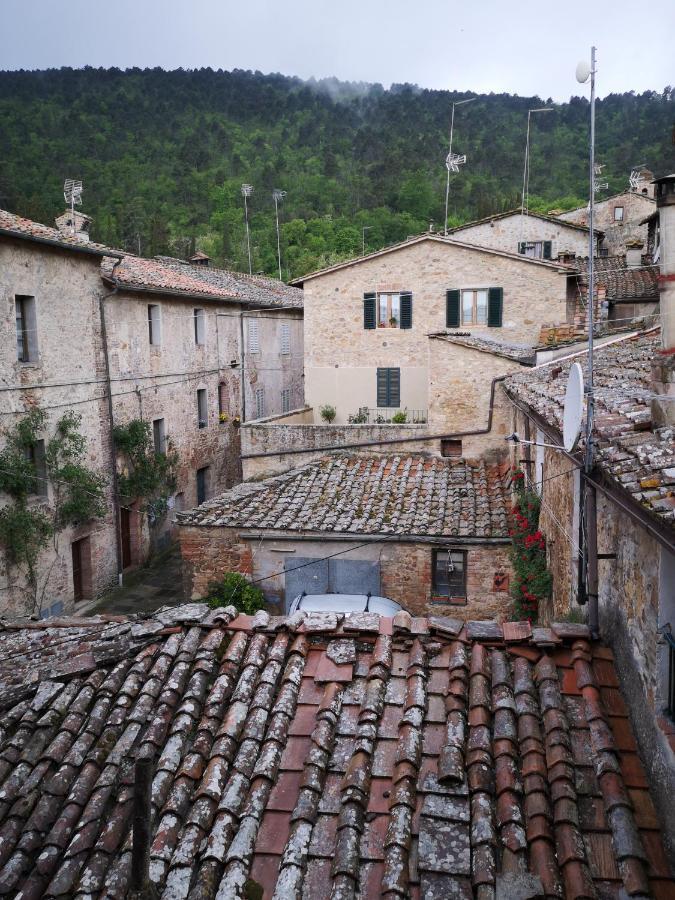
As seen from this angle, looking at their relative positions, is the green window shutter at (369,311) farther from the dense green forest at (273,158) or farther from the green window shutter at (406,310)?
the dense green forest at (273,158)

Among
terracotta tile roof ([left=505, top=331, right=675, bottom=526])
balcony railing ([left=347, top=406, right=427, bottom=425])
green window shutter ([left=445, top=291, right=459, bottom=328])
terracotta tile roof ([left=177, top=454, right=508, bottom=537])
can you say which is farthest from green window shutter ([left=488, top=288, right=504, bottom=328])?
terracotta tile roof ([left=505, top=331, right=675, bottom=526])

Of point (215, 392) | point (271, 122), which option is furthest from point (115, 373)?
point (271, 122)

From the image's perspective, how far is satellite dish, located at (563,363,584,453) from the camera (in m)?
5.02

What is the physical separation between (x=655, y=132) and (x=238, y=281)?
38167 millimetres

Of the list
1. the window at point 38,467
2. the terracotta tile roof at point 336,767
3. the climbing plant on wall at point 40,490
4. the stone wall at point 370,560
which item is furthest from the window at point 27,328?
the terracotta tile roof at point 336,767

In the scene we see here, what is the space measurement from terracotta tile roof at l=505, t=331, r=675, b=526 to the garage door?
5250mm

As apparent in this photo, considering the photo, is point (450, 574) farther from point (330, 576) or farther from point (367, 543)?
point (330, 576)

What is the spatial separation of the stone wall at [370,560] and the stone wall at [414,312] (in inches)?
428

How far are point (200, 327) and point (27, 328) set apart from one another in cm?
986

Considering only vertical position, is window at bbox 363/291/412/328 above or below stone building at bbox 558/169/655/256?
below

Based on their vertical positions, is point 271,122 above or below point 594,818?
above

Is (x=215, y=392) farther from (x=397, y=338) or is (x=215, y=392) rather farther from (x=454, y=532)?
(x=454, y=532)

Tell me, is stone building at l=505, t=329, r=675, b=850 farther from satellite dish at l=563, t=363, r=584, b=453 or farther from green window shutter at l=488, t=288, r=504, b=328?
green window shutter at l=488, t=288, r=504, b=328

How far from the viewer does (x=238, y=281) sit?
36.4 metres
